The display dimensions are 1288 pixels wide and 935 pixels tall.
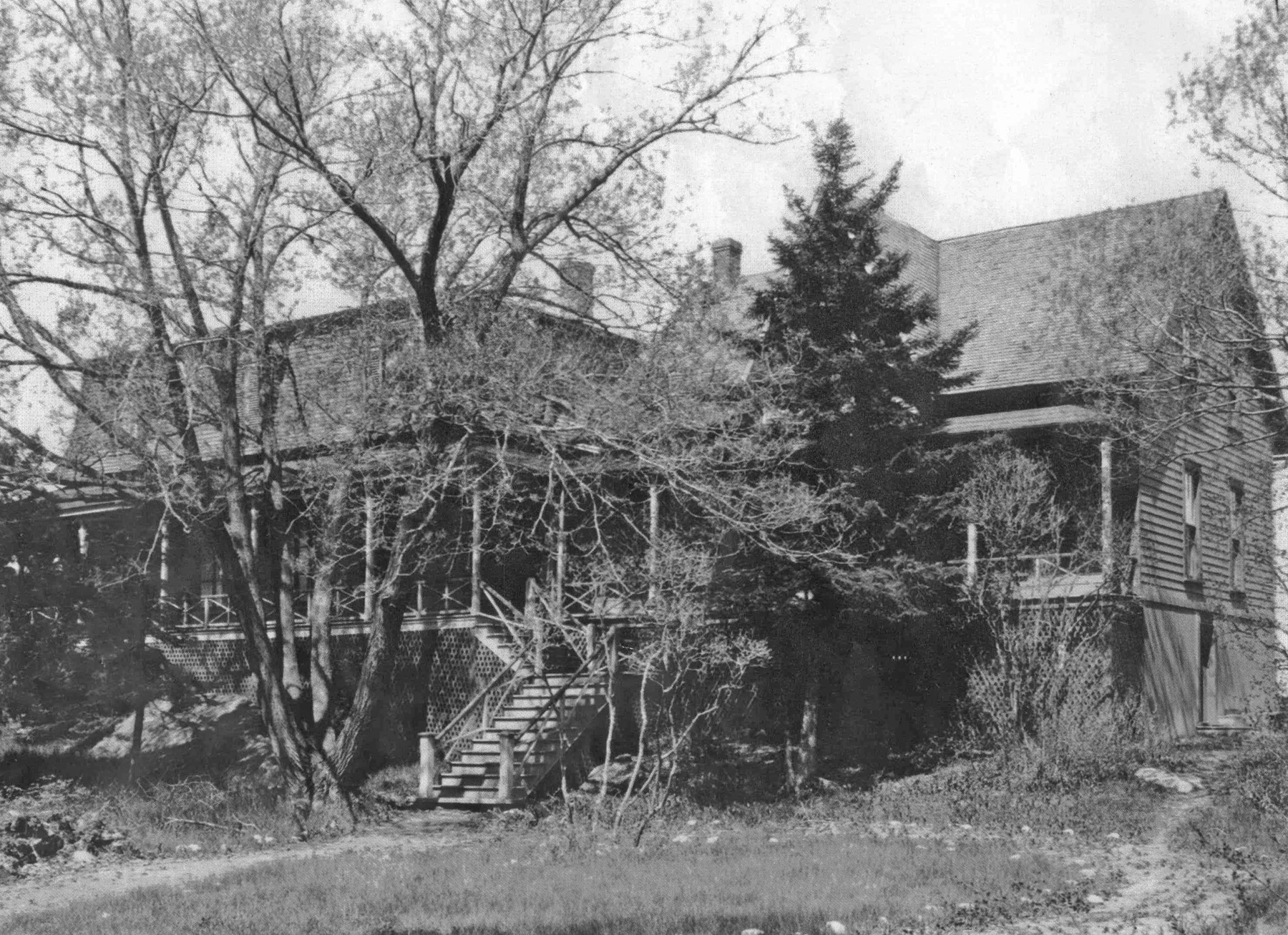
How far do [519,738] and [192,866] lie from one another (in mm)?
5362

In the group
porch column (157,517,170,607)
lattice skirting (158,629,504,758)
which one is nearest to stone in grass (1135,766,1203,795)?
lattice skirting (158,629,504,758)

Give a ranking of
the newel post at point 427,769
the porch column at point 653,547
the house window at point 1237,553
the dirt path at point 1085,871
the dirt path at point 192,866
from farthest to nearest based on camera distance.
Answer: the house window at point 1237,553, the newel post at point 427,769, the porch column at point 653,547, the dirt path at point 192,866, the dirt path at point 1085,871

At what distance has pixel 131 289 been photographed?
18.6 metres

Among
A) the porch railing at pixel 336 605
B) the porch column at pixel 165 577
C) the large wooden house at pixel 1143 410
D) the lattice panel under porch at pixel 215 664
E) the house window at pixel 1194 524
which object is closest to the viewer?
the large wooden house at pixel 1143 410

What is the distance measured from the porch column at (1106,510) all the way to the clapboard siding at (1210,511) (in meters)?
0.69

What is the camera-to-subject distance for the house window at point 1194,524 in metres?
24.7

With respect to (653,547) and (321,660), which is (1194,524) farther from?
(321,660)

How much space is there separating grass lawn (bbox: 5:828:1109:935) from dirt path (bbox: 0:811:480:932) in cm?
50

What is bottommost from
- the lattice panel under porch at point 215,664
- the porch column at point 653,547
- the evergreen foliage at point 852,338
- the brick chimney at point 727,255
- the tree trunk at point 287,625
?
the lattice panel under porch at point 215,664

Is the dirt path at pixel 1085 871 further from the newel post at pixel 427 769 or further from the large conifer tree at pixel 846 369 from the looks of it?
the large conifer tree at pixel 846 369

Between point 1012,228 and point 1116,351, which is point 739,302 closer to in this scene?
point 1012,228

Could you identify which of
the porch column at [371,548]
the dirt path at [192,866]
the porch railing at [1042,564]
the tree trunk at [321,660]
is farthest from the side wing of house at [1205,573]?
the tree trunk at [321,660]

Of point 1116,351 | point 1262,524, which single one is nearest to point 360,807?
point 1116,351

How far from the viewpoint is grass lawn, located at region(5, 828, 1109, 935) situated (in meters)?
9.64
